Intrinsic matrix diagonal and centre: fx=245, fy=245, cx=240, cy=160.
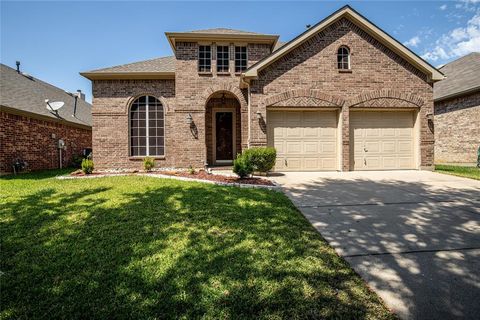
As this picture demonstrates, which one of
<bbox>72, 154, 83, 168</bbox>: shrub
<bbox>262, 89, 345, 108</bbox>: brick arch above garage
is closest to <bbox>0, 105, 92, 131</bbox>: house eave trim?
<bbox>72, 154, 83, 168</bbox>: shrub

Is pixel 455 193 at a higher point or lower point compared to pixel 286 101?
lower

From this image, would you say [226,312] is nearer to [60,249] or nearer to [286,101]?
[60,249]

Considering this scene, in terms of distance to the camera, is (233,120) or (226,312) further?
(233,120)

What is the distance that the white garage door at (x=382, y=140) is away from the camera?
1110 cm

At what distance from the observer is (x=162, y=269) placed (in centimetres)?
294

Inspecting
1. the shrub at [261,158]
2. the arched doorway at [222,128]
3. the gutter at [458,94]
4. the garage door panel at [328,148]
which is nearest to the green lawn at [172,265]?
the shrub at [261,158]

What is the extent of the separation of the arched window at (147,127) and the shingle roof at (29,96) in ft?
18.0

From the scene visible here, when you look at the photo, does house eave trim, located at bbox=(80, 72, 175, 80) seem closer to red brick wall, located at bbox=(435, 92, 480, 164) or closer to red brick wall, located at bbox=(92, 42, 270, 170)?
red brick wall, located at bbox=(92, 42, 270, 170)

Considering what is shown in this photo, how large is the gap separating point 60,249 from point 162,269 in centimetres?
170

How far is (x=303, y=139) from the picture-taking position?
1094 centimetres

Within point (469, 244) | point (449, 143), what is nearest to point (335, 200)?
point (469, 244)

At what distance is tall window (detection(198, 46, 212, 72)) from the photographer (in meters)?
12.3

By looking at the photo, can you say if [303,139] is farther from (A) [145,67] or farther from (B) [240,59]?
(A) [145,67]

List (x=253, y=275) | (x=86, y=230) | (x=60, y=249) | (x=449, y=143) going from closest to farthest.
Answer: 1. (x=253, y=275)
2. (x=60, y=249)
3. (x=86, y=230)
4. (x=449, y=143)
